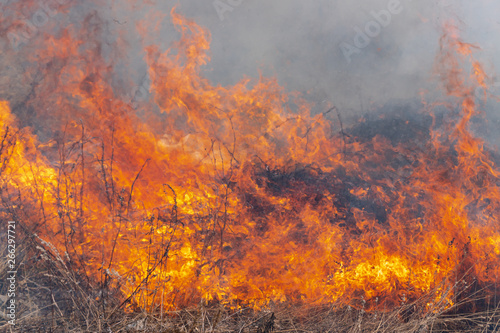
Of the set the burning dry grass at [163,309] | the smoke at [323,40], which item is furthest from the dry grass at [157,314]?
the smoke at [323,40]

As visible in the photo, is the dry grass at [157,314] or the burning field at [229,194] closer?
the dry grass at [157,314]

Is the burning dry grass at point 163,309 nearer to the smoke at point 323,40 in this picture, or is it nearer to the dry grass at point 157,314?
the dry grass at point 157,314

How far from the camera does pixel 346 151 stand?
542cm

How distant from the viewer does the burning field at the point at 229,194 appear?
4.45 meters

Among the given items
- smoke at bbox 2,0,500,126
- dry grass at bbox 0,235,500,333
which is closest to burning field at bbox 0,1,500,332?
dry grass at bbox 0,235,500,333

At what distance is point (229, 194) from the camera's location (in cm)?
502

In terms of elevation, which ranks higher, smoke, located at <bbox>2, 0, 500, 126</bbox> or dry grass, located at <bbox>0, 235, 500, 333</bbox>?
smoke, located at <bbox>2, 0, 500, 126</bbox>

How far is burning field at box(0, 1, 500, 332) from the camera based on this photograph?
4453 mm

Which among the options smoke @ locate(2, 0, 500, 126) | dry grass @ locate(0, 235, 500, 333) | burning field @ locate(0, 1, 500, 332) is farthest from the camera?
smoke @ locate(2, 0, 500, 126)

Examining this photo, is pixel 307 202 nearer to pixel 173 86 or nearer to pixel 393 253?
pixel 393 253

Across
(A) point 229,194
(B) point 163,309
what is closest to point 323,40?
(A) point 229,194

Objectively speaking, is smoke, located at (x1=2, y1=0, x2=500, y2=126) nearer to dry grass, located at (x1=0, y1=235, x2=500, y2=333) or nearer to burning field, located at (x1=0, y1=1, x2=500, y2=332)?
burning field, located at (x1=0, y1=1, x2=500, y2=332)

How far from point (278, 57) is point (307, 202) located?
2544 mm

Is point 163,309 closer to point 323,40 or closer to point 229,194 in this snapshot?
point 229,194
